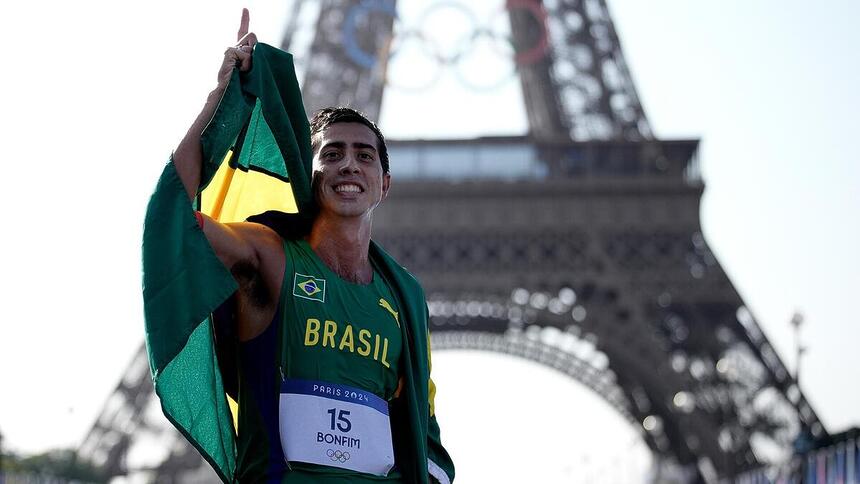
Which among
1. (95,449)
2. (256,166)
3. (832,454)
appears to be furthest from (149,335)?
(95,449)

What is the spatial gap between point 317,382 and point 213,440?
386 mm

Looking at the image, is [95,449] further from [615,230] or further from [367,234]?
[367,234]

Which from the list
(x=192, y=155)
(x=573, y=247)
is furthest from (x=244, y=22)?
(x=573, y=247)

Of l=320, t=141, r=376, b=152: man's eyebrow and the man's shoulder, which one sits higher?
Answer: l=320, t=141, r=376, b=152: man's eyebrow

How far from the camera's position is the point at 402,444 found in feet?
14.6

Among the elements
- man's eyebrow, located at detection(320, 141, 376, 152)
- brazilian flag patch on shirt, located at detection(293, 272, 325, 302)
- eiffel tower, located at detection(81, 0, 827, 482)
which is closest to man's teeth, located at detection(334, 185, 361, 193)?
man's eyebrow, located at detection(320, 141, 376, 152)

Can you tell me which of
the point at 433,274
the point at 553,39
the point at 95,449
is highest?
the point at 553,39

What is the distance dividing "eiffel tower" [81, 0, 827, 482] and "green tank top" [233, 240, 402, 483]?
32.7 metres

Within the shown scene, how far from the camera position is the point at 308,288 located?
171 inches

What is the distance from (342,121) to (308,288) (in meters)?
0.53

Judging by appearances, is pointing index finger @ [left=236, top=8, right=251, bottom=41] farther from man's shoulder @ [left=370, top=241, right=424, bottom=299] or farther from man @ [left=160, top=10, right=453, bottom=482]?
man's shoulder @ [left=370, top=241, right=424, bottom=299]

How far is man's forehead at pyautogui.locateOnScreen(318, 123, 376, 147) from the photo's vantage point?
4543 mm

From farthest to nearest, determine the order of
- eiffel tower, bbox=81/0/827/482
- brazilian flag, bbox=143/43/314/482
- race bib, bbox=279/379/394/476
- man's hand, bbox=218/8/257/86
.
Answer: eiffel tower, bbox=81/0/827/482, man's hand, bbox=218/8/257/86, race bib, bbox=279/379/394/476, brazilian flag, bbox=143/43/314/482

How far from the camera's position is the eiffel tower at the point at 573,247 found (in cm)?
3784
